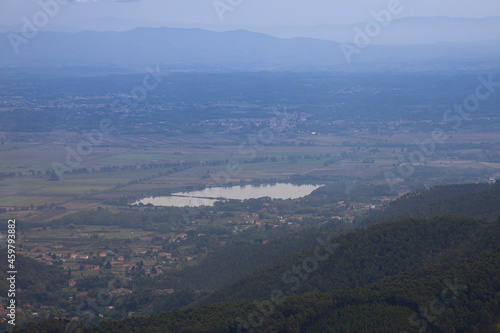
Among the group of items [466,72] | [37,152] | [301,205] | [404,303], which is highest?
[466,72]

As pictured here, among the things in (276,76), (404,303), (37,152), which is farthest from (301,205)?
(276,76)

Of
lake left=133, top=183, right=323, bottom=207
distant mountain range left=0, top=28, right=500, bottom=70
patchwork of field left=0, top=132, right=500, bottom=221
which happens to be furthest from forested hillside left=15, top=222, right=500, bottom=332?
distant mountain range left=0, top=28, right=500, bottom=70

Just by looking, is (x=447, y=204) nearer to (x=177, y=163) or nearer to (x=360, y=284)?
(x=360, y=284)

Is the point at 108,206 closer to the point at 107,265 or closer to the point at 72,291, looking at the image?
the point at 107,265

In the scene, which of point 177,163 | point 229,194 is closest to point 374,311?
point 229,194

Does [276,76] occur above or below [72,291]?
above

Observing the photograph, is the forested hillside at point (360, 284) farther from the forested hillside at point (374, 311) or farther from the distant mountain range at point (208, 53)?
the distant mountain range at point (208, 53)

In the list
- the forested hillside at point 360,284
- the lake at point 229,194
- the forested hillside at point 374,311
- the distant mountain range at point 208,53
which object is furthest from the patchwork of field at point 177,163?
the distant mountain range at point 208,53
